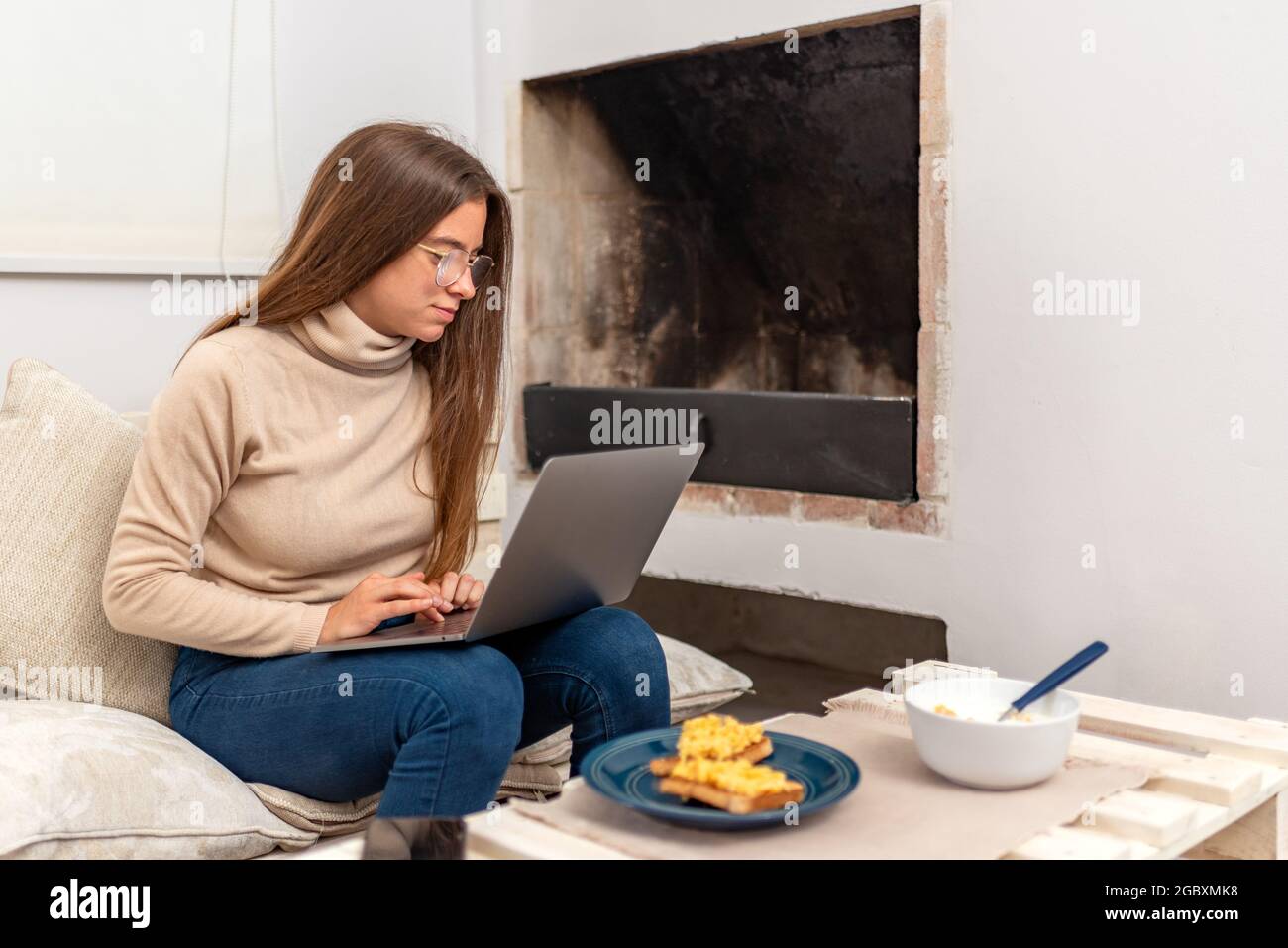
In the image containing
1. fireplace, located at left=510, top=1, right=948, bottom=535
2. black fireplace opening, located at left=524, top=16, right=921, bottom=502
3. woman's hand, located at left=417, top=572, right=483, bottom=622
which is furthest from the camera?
black fireplace opening, located at left=524, top=16, right=921, bottom=502

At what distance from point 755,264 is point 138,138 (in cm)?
145

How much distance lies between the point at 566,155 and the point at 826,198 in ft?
2.18

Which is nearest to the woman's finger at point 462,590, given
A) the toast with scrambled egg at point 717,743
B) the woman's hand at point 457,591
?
the woman's hand at point 457,591

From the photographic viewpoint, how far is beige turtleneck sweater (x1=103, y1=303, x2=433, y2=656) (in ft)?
4.69

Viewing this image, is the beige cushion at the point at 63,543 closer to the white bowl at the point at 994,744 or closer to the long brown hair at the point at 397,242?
the long brown hair at the point at 397,242

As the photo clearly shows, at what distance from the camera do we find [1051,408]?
232 centimetres

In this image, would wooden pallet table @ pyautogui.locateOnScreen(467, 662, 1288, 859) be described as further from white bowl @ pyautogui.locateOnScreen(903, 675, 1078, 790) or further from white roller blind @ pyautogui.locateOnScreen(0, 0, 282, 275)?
white roller blind @ pyautogui.locateOnScreen(0, 0, 282, 275)

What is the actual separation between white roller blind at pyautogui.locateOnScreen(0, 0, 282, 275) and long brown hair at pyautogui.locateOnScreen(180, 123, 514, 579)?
98 cm

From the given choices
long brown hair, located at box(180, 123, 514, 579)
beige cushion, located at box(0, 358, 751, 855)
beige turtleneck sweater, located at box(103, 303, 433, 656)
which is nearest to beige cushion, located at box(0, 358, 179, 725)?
beige cushion, located at box(0, 358, 751, 855)

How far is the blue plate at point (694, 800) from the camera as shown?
3.36 ft

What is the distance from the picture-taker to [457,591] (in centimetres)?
157

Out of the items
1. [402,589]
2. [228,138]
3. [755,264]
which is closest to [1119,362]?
[755,264]

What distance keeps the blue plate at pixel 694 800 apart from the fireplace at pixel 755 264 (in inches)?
54.7
